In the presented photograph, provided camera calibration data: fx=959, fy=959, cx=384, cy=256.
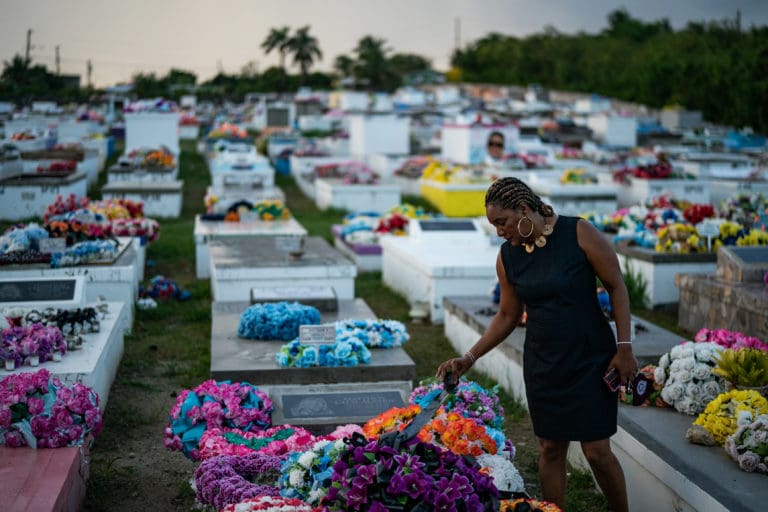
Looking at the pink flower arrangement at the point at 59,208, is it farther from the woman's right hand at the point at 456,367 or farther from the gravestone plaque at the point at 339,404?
the woman's right hand at the point at 456,367

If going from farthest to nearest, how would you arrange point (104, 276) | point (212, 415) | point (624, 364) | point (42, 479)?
point (104, 276), point (212, 415), point (42, 479), point (624, 364)

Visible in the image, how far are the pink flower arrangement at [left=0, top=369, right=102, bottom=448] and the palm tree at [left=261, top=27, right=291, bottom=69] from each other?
70.9 m

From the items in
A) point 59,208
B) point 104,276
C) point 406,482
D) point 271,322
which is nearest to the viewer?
point 406,482

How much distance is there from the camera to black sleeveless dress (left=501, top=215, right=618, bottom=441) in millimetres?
4297

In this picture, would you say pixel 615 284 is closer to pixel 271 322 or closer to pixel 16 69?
pixel 271 322

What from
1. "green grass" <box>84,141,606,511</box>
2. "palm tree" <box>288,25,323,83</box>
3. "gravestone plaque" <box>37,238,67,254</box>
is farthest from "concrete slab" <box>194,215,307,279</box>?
"palm tree" <box>288,25,323,83</box>

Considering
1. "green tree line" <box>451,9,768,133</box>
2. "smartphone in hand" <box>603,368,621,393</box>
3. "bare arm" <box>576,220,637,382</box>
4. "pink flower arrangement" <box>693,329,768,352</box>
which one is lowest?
"pink flower arrangement" <box>693,329,768,352</box>

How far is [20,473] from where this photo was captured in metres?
4.75

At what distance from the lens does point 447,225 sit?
41.6 ft

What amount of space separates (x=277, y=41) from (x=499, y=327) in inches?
2848

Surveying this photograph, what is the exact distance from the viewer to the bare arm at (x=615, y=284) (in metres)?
4.23

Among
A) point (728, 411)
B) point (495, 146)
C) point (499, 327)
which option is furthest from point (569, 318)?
point (495, 146)

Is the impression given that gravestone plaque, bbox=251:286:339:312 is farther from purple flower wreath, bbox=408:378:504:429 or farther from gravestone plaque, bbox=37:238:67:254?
purple flower wreath, bbox=408:378:504:429

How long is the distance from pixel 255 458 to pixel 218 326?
334 cm
